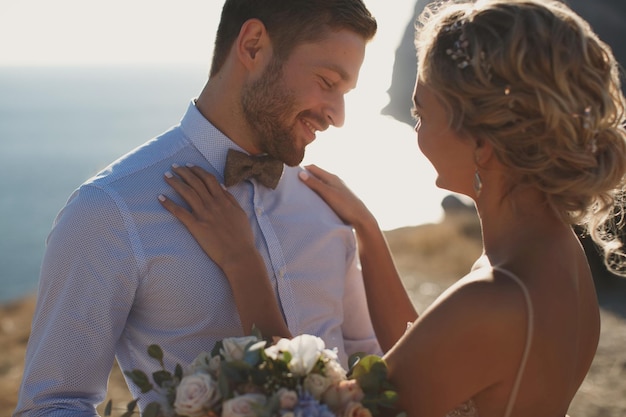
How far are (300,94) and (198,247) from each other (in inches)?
24.2

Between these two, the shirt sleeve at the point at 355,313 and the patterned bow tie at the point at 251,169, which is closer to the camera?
the patterned bow tie at the point at 251,169

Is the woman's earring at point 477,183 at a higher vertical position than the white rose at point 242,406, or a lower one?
higher

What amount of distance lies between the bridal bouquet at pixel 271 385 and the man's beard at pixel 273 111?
0.93m

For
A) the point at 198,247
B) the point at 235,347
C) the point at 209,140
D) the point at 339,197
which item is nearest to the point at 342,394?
the point at 235,347

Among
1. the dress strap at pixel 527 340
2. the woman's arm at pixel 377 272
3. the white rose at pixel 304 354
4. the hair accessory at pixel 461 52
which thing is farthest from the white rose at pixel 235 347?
the woman's arm at pixel 377 272

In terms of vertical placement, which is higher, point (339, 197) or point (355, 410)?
point (339, 197)

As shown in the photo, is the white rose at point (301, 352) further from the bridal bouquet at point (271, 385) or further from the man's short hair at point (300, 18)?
the man's short hair at point (300, 18)

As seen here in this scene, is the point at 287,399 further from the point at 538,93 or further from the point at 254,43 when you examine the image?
the point at 254,43

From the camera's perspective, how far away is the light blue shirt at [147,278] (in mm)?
2336

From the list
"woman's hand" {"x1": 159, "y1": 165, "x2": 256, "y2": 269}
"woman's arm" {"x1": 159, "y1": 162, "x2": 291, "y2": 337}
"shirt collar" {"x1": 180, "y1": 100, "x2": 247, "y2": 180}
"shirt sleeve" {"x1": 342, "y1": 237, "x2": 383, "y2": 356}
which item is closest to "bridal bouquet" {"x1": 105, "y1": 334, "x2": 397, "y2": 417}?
"woman's arm" {"x1": 159, "y1": 162, "x2": 291, "y2": 337}

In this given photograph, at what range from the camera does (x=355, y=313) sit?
3.05 metres

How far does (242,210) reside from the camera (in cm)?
257

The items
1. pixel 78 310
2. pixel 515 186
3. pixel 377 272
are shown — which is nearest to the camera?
pixel 515 186

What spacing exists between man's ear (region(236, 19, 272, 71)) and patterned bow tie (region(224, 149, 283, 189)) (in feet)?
1.01
